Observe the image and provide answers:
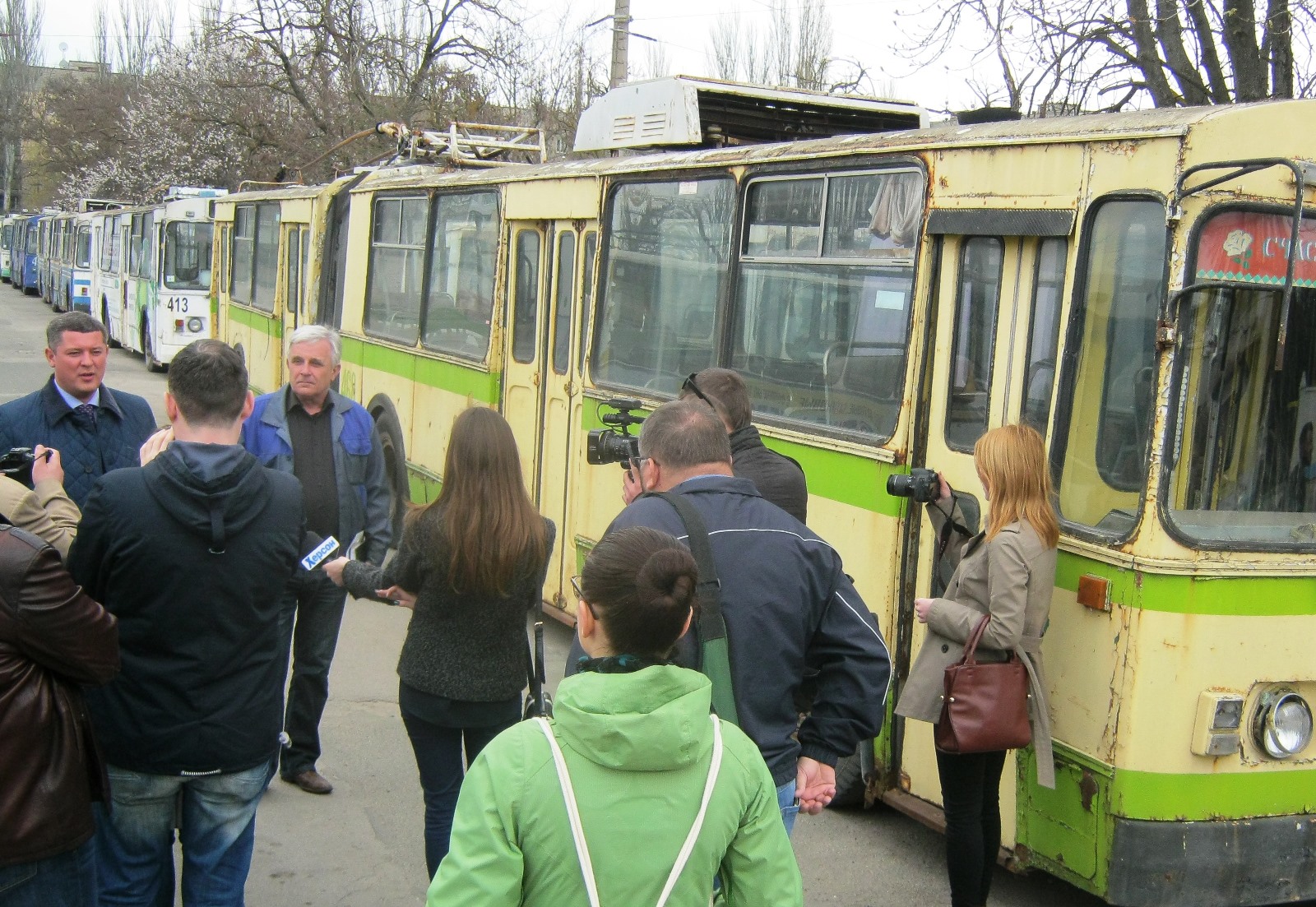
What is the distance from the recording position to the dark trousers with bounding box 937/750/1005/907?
13.9ft

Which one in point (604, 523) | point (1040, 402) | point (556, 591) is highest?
point (1040, 402)

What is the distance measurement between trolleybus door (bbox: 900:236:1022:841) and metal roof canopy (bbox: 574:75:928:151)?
8.85 ft

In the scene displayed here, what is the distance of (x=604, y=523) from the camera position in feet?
23.6

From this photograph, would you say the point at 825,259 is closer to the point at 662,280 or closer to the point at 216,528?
the point at 662,280

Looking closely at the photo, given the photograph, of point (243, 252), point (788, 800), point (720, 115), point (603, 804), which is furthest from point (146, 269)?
point (603, 804)

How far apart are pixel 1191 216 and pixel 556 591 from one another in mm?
4757

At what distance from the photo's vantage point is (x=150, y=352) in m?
24.5

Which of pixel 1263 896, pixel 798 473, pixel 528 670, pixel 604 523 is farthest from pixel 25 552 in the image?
pixel 604 523

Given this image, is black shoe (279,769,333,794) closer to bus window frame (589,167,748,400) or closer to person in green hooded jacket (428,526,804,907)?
bus window frame (589,167,748,400)

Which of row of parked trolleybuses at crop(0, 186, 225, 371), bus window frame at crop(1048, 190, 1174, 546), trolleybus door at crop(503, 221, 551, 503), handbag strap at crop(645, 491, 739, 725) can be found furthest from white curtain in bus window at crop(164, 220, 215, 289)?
handbag strap at crop(645, 491, 739, 725)

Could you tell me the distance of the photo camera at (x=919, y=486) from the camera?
178 inches

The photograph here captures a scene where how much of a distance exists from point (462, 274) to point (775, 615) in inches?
260

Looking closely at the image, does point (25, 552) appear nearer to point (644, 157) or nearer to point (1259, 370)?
point (1259, 370)

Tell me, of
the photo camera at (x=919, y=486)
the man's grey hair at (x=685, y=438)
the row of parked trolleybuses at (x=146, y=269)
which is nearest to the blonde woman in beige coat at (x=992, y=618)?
the photo camera at (x=919, y=486)
